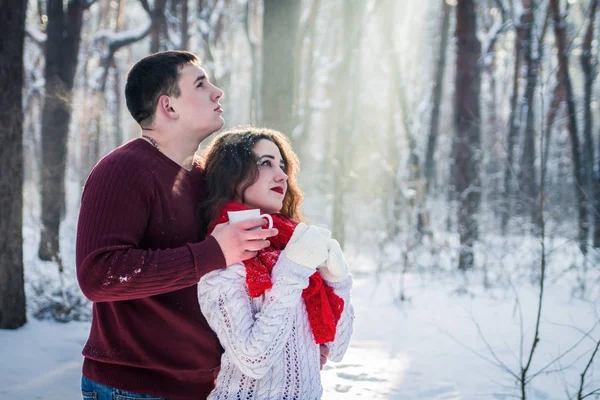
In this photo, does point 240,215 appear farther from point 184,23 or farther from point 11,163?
point 184,23

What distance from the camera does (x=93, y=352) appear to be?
1.86 m

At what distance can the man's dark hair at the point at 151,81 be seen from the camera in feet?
6.72

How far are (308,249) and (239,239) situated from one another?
9.8 inches

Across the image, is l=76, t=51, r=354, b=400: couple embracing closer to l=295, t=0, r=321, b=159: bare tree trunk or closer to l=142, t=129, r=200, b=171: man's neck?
l=142, t=129, r=200, b=171: man's neck

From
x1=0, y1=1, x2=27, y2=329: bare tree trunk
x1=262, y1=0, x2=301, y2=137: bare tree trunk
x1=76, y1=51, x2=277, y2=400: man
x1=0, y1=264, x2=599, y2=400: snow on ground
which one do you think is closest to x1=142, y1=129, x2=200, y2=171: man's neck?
x1=76, y1=51, x2=277, y2=400: man

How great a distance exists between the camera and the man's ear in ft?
6.72

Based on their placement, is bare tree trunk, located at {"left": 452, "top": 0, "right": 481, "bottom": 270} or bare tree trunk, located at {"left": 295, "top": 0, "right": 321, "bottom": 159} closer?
bare tree trunk, located at {"left": 452, "top": 0, "right": 481, "bottom": 270}

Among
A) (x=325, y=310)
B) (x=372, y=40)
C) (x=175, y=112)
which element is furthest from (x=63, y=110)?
(x=372, y=40)

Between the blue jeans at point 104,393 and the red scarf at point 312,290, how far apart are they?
1.99 feet

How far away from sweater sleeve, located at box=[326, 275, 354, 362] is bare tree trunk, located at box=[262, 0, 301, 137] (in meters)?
2.97

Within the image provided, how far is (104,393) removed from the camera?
6.00 feet

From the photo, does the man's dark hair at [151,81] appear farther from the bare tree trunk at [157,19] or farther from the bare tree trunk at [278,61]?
the bare tree trunk at [157,19]

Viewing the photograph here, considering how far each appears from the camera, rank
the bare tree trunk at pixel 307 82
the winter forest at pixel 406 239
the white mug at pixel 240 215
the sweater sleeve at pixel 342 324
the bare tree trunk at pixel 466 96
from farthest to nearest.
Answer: the bare tree trunk at pixel 307 82 < the bare tree trunk at pixel 466 96 < the winter forest at pixel 406 239 < the sweater sleeve at pixel 342 324 < the white mug at pixel 240 215

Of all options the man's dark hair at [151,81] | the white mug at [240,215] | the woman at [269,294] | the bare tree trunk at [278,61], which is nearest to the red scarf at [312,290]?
the woman at [269,294]
